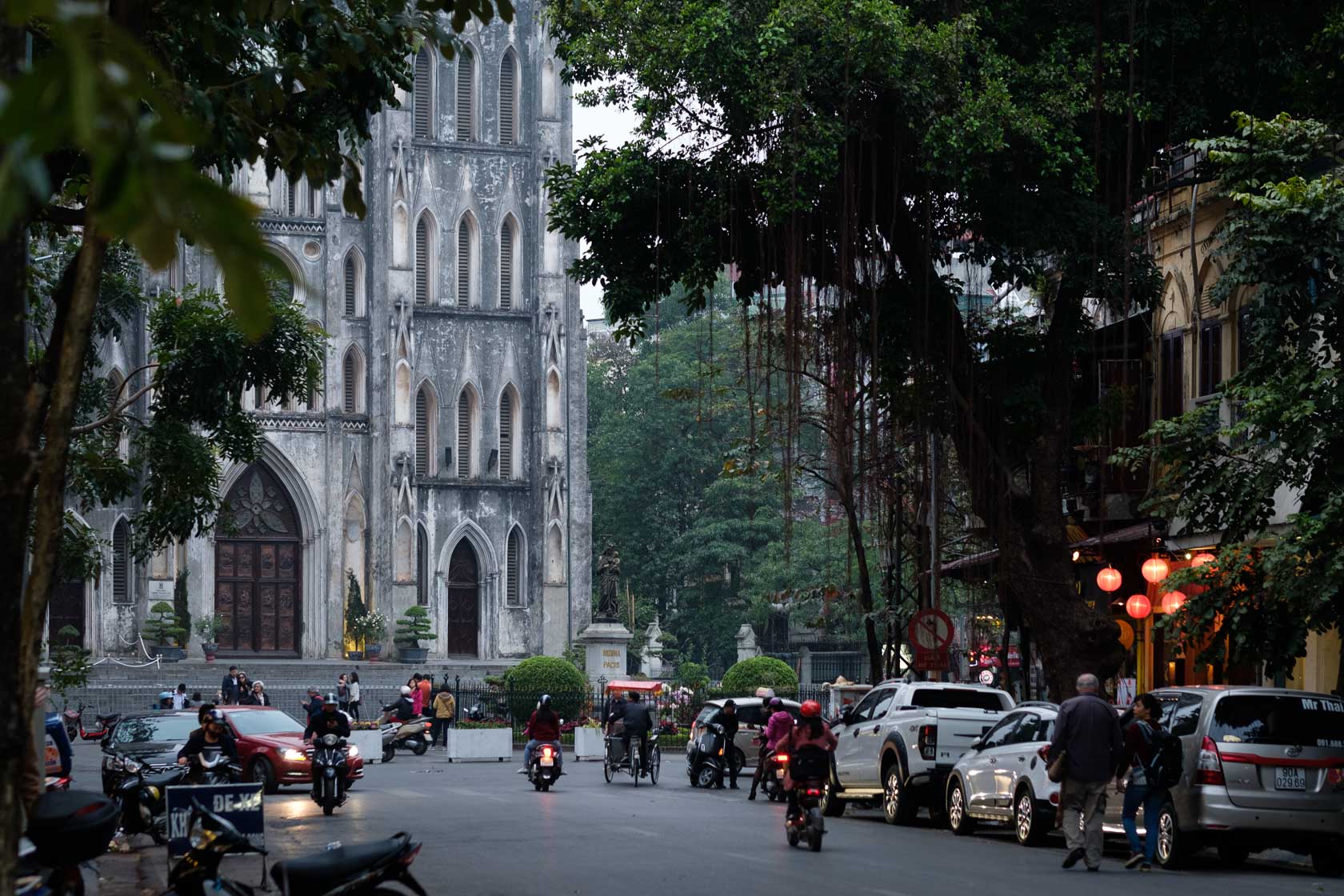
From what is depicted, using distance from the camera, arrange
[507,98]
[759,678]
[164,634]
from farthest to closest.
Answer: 1. [507,98]
2. [164,634]
3. [759,678]

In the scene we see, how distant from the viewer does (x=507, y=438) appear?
189 ft

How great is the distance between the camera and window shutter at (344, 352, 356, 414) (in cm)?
5597

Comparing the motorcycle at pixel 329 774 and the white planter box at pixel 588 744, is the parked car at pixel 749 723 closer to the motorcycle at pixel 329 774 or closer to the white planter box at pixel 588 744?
the white planter box at pixel 588 744

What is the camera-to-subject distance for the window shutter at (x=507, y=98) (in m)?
57.8

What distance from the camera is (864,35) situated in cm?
2033

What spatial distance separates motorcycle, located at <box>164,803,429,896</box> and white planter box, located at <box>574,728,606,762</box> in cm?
2815

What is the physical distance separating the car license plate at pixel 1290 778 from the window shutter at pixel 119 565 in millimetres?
41357

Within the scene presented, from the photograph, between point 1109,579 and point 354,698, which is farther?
point 354,698

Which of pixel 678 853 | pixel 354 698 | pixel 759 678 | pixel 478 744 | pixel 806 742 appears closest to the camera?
pixel 678 853

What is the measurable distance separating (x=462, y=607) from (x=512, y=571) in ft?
6.18

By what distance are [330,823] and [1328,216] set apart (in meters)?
11.8

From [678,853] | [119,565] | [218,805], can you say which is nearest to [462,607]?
[119,565]

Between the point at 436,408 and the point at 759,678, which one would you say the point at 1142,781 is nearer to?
the point at 759,678

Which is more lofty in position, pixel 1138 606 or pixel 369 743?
pixel 1138 606
